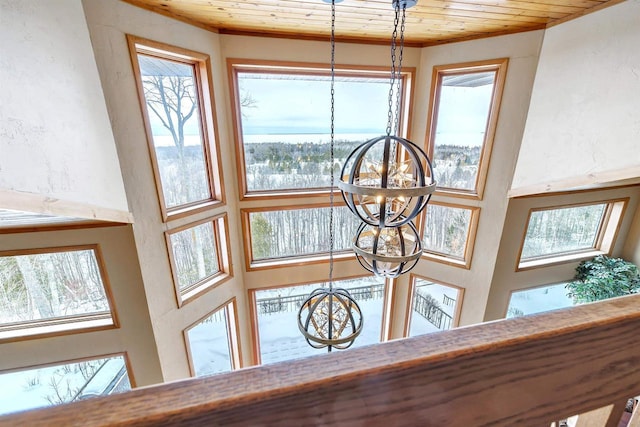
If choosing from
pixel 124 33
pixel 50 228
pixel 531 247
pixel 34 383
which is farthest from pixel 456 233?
pixel 34 383

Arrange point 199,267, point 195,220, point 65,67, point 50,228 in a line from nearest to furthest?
point 65,67, point 50,228, point 195,220, point 199,267

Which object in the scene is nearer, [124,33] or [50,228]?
[124,33]

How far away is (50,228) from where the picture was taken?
116 inches

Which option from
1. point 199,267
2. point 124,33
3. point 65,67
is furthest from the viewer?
point 199,267

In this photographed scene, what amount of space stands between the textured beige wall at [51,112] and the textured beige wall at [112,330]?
2.13 ft

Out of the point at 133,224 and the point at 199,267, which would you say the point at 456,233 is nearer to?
the point at 199,267

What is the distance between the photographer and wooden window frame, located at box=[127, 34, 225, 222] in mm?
2823

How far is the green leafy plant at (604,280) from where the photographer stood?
4.26 meters

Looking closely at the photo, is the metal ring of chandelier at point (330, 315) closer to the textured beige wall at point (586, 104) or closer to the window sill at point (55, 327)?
the window sill at point (55, 327)

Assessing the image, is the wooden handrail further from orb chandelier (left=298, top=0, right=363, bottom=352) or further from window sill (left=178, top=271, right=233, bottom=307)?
window sill (left=178, top=271, right=233, bottom=307)

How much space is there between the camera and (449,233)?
4.63 metres

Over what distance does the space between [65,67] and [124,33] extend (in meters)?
0.66

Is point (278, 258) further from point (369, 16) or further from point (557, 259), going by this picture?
point (557, 259)

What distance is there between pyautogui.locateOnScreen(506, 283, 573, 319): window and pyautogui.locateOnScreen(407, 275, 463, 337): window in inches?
35.2
